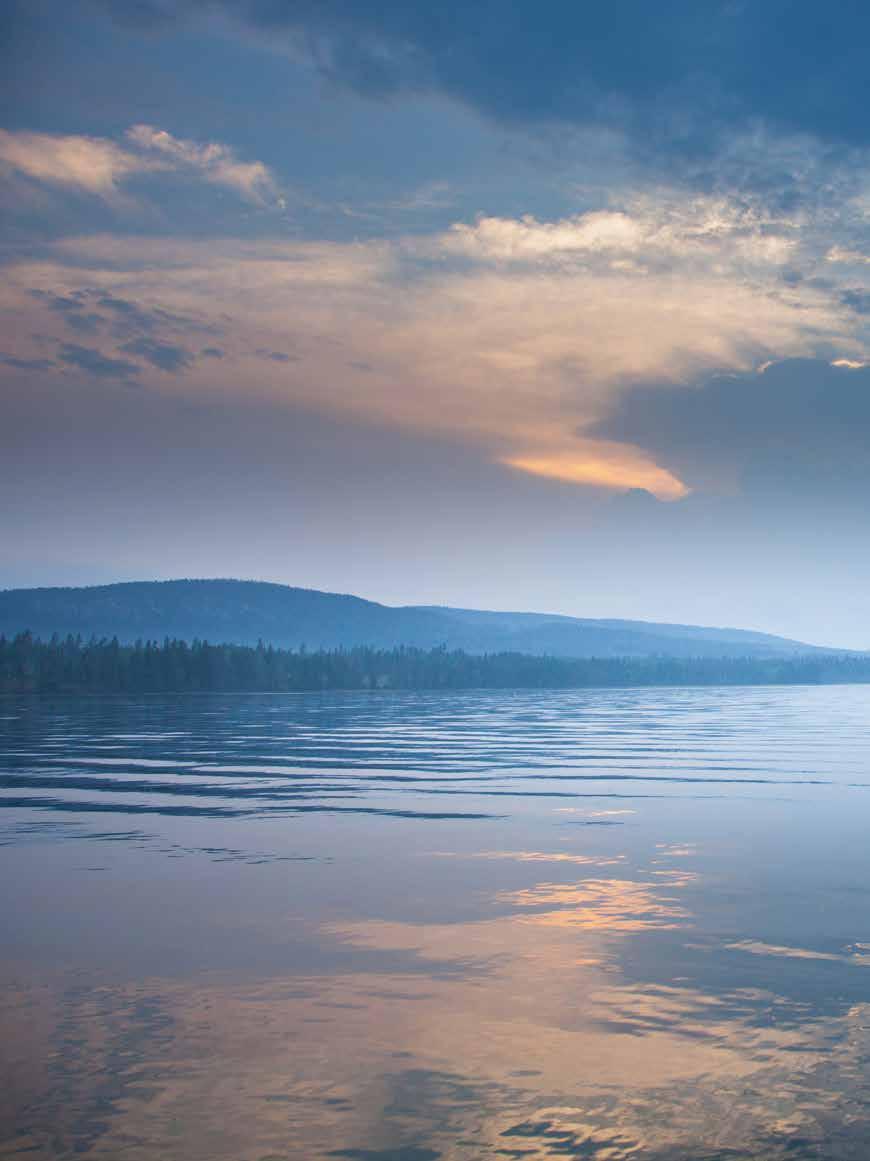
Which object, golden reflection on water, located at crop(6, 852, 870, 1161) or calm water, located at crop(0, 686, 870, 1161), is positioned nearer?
golden reflection on water, located at crop(6, 852, 870, 1161)

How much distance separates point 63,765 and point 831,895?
42.0 m

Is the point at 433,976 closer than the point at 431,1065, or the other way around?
the point at 431,1065

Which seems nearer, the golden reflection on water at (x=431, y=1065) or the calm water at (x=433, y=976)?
the golden reflection on water at (x=431, y=1065)

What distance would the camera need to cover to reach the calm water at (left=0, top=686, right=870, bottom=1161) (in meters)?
11.9

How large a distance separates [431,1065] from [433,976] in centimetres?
417

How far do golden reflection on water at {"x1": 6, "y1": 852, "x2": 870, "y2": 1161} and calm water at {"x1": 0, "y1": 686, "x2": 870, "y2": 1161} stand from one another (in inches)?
2.0

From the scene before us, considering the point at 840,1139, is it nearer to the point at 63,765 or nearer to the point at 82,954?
the point at 82,954

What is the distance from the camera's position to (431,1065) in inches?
542

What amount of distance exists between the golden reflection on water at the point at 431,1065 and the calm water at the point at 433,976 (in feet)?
0.16

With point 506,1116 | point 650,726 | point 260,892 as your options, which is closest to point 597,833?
point 260,892

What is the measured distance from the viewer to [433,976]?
17.9 m

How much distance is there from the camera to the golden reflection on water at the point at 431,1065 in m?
11.5

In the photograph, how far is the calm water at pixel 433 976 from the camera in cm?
1193

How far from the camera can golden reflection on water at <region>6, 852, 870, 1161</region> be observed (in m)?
11.5
